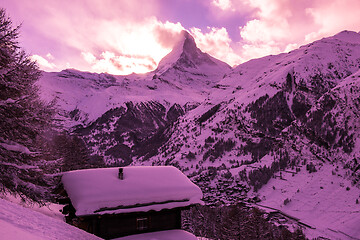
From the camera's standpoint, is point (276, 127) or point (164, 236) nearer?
point (164, 236)

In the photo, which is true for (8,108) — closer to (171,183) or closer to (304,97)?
(171,183)

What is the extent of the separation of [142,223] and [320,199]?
39.2 metres

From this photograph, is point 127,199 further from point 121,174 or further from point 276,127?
point 276,127

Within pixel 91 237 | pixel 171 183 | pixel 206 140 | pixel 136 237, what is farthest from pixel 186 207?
pixel 206 140

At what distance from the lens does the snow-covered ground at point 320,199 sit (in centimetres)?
3378

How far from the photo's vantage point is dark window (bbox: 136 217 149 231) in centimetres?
1280

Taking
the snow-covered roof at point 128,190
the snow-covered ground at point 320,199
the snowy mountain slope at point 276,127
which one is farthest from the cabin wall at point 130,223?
the snowy mountain slope at point 276,127

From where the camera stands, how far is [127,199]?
38.2ft

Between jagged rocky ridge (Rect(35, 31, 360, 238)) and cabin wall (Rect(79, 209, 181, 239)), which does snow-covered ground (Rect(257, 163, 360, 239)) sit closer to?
jagged rocky ridge (Rect(35, 31, 360, 238))

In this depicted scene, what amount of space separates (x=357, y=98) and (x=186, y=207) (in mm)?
62468

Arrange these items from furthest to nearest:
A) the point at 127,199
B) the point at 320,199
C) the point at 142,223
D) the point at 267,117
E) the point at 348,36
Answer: the point at 348,36 → the point at 267,117 → the point at 320,199 → the point at 142,223 → the point at 127,199

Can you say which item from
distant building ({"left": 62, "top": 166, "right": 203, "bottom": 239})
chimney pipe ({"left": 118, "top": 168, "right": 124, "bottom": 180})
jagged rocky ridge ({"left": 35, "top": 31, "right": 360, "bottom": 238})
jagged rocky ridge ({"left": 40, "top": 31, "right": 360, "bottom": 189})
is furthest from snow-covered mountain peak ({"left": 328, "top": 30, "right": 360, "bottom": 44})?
chimney pipe ({"left": 118, "top": 168, "right": 124, "bottom": 180})

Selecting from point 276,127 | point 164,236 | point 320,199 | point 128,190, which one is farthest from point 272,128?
point 128,190

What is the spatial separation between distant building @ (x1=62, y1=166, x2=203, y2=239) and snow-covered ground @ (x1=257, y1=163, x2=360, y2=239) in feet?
94.6
